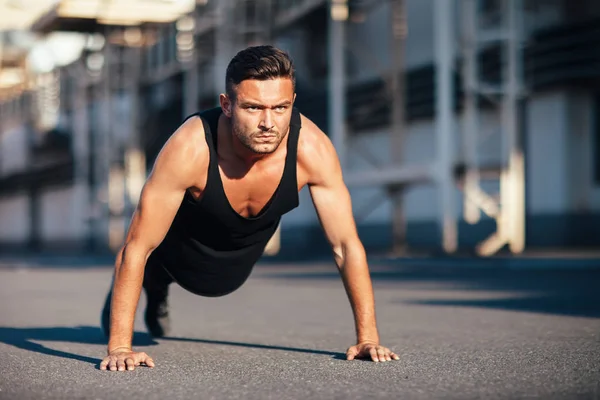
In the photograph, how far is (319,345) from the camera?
525 cm

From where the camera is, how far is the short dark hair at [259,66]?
4.16 meters

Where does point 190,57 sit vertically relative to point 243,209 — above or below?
above

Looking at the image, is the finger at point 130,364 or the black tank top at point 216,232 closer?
the finger at point 130,364

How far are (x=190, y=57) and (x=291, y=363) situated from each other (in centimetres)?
1985

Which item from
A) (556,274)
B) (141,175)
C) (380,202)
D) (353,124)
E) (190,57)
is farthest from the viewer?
(141,175)

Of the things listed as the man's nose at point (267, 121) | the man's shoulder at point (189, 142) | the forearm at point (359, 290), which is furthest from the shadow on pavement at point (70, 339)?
the man's nose at point (267, 121)

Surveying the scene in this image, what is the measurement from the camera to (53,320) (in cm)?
696

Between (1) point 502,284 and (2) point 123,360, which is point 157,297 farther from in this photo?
(1) point 502,284

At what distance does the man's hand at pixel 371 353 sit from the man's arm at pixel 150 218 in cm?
96

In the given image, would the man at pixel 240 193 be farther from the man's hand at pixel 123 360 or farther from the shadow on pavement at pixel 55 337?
the shadow on pavement at pixel 55 337

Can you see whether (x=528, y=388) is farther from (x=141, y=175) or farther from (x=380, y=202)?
(x=141, y=175)

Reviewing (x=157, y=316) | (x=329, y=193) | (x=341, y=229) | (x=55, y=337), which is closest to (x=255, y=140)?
(x=329, y=193)

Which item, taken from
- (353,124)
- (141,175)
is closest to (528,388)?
(353,124)

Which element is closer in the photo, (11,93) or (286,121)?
(286,121)
